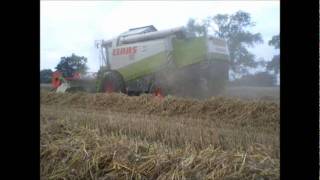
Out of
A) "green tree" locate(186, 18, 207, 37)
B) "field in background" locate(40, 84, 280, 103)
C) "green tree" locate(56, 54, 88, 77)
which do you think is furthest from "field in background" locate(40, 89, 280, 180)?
"green tree" locate(186, 18, 207, 37)

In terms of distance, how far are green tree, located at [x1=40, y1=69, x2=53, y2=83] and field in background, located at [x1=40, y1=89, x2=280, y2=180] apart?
0.06 meters

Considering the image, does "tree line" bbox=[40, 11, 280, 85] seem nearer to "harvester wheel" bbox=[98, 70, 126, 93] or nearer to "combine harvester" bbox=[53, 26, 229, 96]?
"combine harvester" bbox=[53, 26, 229, 96]

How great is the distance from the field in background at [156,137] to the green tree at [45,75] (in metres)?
0.06

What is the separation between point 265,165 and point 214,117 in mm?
296

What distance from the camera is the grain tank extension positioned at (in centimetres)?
173

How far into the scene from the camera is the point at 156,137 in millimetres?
1812

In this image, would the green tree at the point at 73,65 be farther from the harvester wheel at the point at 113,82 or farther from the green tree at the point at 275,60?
the green tree at the point at 275,60

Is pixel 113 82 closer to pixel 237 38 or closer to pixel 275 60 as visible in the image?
pixel 237 38

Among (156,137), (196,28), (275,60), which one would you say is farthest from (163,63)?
(275,60)

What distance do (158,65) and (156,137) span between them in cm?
33

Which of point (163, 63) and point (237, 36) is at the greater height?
point (237, 36)

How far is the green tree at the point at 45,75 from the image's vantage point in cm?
184

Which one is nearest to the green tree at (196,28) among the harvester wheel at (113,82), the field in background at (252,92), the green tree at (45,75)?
the field in background at (252,92)
